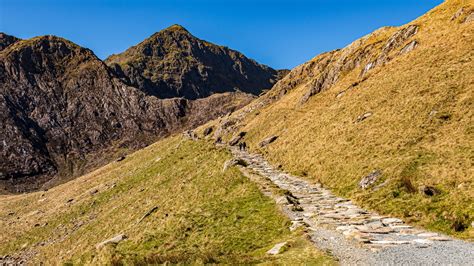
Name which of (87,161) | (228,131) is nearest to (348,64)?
(228,131)

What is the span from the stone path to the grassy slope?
1.09 metres

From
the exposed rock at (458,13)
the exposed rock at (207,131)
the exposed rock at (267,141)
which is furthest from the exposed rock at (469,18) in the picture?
the exposed rock at (207,131)

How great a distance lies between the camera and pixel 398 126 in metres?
33.8

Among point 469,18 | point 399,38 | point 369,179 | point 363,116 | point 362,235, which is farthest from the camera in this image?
point 399,38

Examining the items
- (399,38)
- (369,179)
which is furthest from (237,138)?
(369,179)

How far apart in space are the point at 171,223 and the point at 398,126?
21.8 metres

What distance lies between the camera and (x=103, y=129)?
195 meters

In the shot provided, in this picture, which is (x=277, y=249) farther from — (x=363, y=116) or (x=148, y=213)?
(x=363, y=116)

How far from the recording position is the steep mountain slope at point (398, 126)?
2159cm

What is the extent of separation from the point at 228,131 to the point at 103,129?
13072 cm

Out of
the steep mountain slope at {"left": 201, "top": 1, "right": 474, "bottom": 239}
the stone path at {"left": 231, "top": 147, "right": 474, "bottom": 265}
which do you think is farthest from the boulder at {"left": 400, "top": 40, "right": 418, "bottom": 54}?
the stone path at {"left": 231, "top": 147, "right": 474, "bottom": 265}

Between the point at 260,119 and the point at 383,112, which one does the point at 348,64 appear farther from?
the point at 383,112

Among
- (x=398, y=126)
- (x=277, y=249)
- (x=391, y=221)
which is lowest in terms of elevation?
(x=391, y=221)

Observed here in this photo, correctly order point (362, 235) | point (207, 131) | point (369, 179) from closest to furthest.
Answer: point (362, 235), point (369, 179), point (207, 131)
